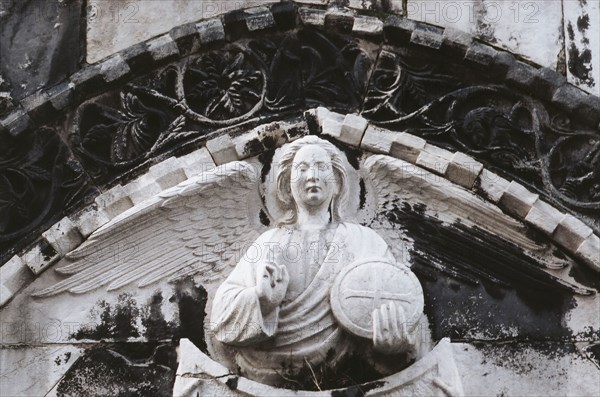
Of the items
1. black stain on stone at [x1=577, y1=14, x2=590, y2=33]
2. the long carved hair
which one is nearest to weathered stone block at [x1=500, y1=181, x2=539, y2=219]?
the long carved hair

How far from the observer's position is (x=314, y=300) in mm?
8711

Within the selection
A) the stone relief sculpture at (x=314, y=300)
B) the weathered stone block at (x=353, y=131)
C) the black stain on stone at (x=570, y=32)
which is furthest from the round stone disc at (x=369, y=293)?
the black stain on stone at (x=570, y=32)

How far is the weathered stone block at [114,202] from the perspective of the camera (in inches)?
363

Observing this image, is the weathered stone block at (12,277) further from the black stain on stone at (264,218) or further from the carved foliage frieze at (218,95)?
the black stain on stone at (264,218)

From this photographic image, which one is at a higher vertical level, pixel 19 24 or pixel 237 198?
pixel 19 24

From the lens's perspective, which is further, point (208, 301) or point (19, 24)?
point (19, 24)

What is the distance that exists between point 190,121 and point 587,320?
2.88m

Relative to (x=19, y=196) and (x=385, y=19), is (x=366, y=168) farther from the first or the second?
(x=19, y=196)

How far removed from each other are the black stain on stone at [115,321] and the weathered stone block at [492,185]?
7.73 ft

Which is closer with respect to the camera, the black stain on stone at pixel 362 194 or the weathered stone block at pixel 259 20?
the black stain on stone at pixel 362 194

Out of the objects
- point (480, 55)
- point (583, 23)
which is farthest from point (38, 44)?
point (583, 23)

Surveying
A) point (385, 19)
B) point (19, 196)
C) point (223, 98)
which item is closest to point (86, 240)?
point (19, 196)

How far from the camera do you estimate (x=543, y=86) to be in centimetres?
953

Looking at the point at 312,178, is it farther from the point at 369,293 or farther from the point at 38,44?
the point at 38,44
